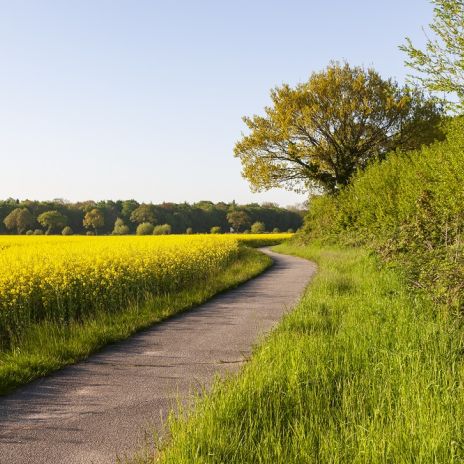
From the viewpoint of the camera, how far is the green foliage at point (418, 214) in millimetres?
8195

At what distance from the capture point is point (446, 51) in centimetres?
825

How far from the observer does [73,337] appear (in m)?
7.32

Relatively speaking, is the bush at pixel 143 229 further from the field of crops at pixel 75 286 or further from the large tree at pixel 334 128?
the field of crops at pixel 75 286

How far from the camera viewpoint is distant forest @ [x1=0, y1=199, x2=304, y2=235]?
66.6 meters

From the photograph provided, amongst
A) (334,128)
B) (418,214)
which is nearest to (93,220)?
(334,128)

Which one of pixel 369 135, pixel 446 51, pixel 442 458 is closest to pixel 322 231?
pixel 369 135

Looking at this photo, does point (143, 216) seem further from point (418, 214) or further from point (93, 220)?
point (418, 214)

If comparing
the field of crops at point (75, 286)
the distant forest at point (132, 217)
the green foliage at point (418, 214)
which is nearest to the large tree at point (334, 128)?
the green foliage at point (418, 214)

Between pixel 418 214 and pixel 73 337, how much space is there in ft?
35.1

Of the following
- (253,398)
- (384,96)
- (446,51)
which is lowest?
(253,398)

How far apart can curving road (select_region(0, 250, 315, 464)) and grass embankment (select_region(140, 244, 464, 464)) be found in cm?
70

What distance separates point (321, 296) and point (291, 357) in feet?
16.9

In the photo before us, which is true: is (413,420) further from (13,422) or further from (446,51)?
(446,51)

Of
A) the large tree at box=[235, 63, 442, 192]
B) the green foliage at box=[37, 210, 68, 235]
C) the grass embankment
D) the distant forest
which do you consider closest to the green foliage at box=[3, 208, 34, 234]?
the distant forest
